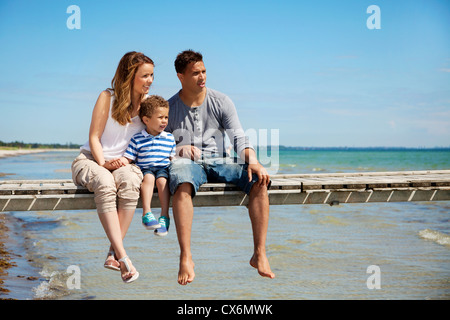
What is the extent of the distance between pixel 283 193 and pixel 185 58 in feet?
4.87

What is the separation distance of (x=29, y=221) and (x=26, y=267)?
14.0ft

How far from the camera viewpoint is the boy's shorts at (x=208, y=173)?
11.8 feet

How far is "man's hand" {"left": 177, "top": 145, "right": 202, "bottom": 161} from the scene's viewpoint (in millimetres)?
3889

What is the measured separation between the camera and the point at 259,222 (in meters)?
3.73

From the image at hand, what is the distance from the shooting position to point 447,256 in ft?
27.8

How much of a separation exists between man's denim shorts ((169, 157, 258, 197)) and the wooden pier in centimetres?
9

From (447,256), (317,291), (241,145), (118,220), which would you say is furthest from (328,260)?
(118,220)

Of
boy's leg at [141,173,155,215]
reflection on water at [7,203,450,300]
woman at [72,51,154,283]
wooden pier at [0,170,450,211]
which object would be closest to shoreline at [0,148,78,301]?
reflection on water at [7,203,450,300]

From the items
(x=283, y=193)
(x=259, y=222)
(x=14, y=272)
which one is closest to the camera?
(x=259, y=222)

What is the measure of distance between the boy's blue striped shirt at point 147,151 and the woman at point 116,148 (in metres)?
0.08

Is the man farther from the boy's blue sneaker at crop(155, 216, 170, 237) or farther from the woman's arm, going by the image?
the woman's arm

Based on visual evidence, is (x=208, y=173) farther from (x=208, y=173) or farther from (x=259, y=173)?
(x=259, y=173)

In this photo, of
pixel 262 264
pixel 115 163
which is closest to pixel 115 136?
pixel 115 163
